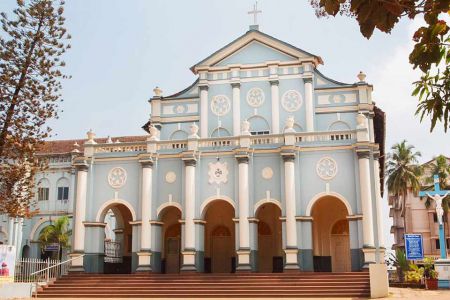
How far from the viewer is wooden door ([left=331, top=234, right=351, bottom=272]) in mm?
27844

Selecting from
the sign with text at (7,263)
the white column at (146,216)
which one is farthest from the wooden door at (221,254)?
the sign with text at (7,263)

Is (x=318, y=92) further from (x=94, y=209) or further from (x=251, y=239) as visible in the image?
(x=94, y=209)

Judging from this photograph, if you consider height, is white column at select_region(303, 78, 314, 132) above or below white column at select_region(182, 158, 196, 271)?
above

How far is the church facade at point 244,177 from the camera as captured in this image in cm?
2508

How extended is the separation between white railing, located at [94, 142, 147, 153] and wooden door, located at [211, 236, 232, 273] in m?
6.07

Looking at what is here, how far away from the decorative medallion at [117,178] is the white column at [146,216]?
128cm

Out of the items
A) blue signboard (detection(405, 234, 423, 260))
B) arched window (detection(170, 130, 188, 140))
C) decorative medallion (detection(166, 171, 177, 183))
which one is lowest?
blue signboard (detection(405, 234, 423, 260))

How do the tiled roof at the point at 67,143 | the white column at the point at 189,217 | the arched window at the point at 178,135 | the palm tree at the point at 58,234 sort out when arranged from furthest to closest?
the tiled roof at the point at 67,143 → the palm tree at the point at 58,234 → the arched window at the point at 178,135 → the white column at the point at 189,217

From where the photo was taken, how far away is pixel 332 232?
28.2 m

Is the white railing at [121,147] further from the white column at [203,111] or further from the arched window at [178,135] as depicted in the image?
the white column at [203,111]

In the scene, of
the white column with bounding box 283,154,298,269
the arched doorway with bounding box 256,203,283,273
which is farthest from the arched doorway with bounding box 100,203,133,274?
the white column with bounding box 283,154,298,269

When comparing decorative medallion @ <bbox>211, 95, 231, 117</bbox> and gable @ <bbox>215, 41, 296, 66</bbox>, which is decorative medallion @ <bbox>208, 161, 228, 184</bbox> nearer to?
decorative medallion @ <bbox>211, 95, 231, 117</bbox>

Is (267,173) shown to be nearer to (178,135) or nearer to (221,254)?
(221,254)

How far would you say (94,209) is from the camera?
27.4 meters
